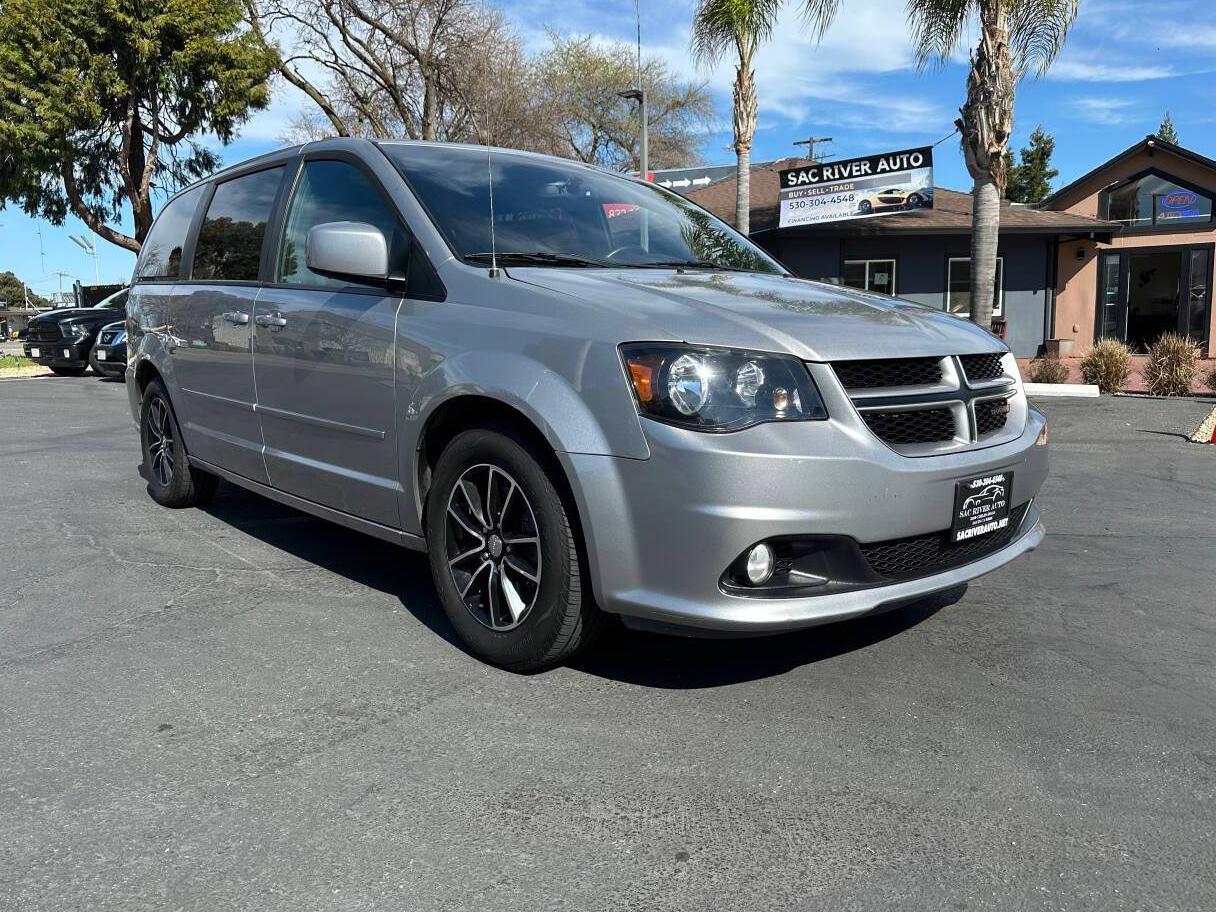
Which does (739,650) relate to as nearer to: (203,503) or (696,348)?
(696,348)

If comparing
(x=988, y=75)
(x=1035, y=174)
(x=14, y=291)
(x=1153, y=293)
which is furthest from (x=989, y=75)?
(x=14, y=291)

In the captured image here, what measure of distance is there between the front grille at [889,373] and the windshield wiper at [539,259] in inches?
45.6

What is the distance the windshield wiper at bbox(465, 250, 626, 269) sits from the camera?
11.6 ft

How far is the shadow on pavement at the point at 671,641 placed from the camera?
11.0 feet

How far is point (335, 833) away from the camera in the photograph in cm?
238

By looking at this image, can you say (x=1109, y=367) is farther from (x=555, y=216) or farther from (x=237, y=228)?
(x=237, y=228)

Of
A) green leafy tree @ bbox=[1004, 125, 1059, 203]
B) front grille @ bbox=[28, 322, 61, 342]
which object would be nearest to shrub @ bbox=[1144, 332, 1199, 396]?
front grille @ bbox=[28, 322, 61, 342]

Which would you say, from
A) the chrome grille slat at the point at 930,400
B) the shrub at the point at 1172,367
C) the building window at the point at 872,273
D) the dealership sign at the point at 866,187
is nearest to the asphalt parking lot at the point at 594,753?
the chrome grille slat at the point at 930,400

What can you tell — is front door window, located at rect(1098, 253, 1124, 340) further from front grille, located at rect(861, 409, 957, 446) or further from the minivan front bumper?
the minivan front bumper

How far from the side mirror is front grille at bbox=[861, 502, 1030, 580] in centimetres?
194

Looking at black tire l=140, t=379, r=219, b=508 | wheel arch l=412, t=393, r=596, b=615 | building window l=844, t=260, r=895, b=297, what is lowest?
black tire l=140, t=379, r=219, b=508

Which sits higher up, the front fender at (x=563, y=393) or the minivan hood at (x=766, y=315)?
the minivan hood at (x=766, y=315)

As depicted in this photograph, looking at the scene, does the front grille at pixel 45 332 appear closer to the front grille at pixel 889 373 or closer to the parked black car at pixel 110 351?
the parked black car at pixel 110 351

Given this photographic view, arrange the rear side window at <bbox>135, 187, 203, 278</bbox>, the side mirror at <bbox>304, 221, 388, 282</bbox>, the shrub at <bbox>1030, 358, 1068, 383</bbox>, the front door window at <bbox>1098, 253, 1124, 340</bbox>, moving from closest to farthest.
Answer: the side mirror at <bbox>304, 221, 388, 282</bbox>, the rear side window at <bbox>135, 187, 203, 278</bbox>, the shrub at <bbox>1030, 358, 1068, 383</bbox>, the front door window at <bbox>1098, 253, 1124, 340</bbox>
